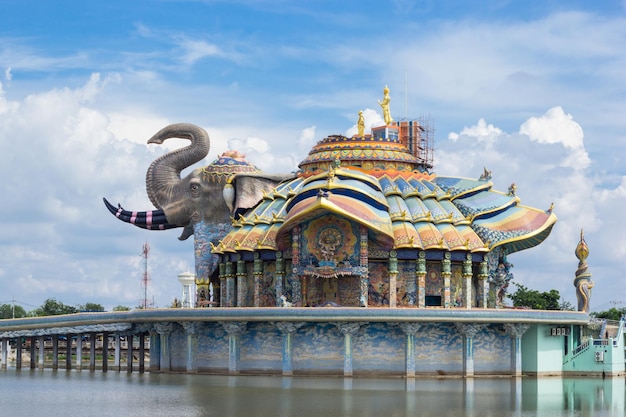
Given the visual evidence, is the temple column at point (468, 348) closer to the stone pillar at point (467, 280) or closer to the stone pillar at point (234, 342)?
the stone pillar at point (467, 280)

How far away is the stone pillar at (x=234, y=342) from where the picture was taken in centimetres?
6625

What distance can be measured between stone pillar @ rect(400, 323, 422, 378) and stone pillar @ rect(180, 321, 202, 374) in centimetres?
1162

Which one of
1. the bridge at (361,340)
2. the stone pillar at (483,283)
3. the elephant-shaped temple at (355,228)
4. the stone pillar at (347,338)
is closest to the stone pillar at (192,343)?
the bridge at (361,340)

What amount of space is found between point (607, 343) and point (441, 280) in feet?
32.3

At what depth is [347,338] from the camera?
211 ft

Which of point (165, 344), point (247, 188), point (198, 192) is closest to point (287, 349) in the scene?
point (165, 344)

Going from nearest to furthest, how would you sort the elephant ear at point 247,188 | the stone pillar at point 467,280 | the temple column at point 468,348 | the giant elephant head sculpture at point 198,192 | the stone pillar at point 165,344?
the temple column at point 468,348 → the stone pillar at point 165,344 → the stone pillar at point 467,280 → the elephant ear at point 247,188 → the giant elephant head sculpture at point 198,192

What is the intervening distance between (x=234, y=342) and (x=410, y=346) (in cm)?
942

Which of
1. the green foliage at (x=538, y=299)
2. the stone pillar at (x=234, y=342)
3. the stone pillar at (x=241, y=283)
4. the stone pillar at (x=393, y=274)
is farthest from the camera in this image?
the green foliage at (x=538, y=299)

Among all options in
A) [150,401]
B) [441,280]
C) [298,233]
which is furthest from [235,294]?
[150,401]

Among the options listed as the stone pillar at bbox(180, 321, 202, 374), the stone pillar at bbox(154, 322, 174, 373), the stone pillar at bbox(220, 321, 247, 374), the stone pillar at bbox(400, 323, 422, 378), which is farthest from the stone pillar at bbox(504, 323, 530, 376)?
the stone pillar at bbox(154, 322, 174, 373)

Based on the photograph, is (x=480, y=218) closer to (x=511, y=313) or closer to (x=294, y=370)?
(x=511, y=313)

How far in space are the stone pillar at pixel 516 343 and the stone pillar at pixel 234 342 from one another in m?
14.2

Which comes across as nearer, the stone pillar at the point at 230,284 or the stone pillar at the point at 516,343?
the stone pillar at the point at 516,343
